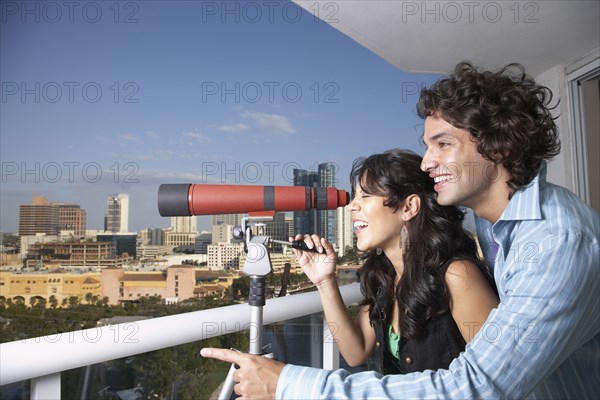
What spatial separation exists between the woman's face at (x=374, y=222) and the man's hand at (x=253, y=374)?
0.60 meters

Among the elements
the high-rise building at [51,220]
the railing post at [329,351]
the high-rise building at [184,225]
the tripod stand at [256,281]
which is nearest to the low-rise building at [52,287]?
the high-rise building at [51,220]

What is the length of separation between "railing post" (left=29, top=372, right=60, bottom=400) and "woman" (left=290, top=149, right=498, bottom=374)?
647mm

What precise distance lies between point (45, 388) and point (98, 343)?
5.3 inches

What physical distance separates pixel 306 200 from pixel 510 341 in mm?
564

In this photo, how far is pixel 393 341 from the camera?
4.38 ft

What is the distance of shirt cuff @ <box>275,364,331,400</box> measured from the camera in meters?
0.76

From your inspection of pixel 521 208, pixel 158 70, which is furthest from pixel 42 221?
pixel 521 208

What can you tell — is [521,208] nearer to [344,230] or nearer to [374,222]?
[374,222]

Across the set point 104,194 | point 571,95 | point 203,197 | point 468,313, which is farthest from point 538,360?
point 104,194

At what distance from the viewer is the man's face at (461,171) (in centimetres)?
107

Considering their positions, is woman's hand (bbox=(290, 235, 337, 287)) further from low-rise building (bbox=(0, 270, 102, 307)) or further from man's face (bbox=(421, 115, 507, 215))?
low-rise building (bbox=(0, 270, 102, 307))

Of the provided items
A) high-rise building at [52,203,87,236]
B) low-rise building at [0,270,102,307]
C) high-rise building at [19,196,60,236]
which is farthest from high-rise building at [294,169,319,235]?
low-rise building at [0,270,102,307]

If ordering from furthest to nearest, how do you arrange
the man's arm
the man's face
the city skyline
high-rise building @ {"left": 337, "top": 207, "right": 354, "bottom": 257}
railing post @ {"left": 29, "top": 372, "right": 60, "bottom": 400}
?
1. the city skyline
2. high-rise building @ {"left": 337, "top": 207, "right": 354, "bottom": 257}
3. the man's face
4. railing post @ {"left": 29, "top": 372, "right": 60, "bottom": 400}
5. the man's arm

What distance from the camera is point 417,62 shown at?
306 cm
